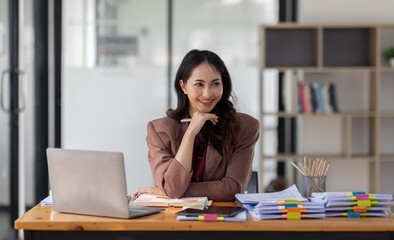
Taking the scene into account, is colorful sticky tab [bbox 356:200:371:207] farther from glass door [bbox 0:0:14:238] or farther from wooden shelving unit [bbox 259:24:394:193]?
glass door [bbox 0:0:14:238]

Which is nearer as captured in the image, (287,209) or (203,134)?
(287,209)

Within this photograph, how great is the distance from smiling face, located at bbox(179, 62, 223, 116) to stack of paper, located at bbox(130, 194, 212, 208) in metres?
0.47

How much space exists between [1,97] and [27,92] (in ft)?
1.91

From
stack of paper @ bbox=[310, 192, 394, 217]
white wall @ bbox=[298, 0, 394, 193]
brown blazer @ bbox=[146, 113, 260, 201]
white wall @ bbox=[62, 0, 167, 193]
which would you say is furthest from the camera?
white wall @ bbox=[62, 0, 167, 193]

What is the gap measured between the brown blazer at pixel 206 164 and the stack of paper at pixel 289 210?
0.39 metres

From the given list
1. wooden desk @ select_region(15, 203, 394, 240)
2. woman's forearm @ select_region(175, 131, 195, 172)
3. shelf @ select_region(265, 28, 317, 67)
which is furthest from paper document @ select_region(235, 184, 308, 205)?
shelf @ select_region(265, 28, 317, 67)

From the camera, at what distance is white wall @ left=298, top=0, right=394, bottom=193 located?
458cm

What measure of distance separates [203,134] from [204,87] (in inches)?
8.2

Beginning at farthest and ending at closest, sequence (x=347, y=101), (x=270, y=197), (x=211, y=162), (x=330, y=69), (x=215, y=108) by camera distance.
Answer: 1. (x=347, y=101)
2. (x=330, y=69)
3. (x=215, y=108)
4. (x=211, y=162)
5. (x=270, y=197)

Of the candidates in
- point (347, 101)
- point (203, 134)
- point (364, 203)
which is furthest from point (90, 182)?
point (347, 101)

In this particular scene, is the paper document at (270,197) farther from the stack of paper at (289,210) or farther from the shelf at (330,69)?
the shelf at (330,69)

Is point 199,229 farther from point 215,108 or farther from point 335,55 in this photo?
point 335,55

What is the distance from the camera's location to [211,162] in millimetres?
2395

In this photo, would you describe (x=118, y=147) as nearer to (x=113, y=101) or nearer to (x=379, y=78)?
(x=113, y=101)
